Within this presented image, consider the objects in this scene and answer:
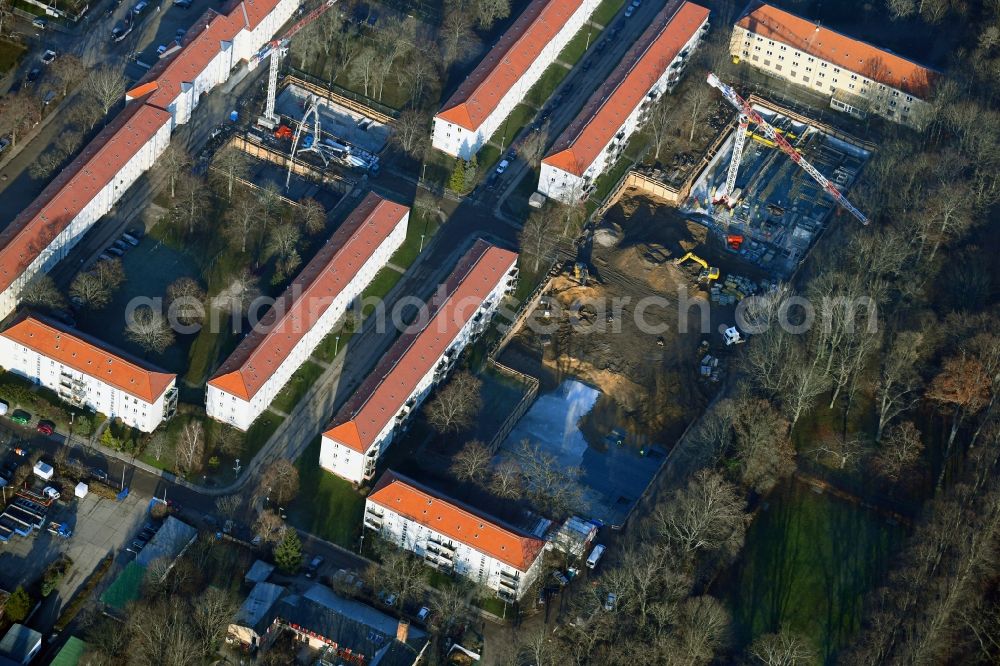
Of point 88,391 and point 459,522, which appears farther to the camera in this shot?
point 88,391

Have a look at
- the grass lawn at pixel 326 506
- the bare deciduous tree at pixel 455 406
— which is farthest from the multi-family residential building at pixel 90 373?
the bare deciduous tree at pixel 455 406

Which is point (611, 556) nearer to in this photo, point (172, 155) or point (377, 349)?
point (377, 349)

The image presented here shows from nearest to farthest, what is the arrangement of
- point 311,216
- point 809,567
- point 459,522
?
point 459,522 < point 809,567 < point 311,216

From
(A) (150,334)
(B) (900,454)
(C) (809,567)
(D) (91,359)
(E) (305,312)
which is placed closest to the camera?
(C) (809,567)

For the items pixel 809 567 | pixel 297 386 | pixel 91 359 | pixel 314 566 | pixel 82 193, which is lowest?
pixel 809 567

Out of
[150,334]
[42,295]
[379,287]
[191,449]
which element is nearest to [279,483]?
[191,449]

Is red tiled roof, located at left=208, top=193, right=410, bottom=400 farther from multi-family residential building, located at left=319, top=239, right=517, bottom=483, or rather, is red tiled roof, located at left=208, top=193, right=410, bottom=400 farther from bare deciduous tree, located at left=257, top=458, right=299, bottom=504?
multi-family residential building, located at left=319, top=239, right=517, bottom=483

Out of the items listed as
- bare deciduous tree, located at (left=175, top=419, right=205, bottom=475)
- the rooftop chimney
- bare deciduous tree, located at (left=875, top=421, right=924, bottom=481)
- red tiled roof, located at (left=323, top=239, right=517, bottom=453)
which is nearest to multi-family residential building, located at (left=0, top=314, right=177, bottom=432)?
bare deciduous tree, located at (left=175, top=419, right=205, bottom=475)

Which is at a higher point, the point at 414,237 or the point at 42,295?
the point at 42,295

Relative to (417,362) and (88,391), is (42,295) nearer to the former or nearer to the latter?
(88,391)
